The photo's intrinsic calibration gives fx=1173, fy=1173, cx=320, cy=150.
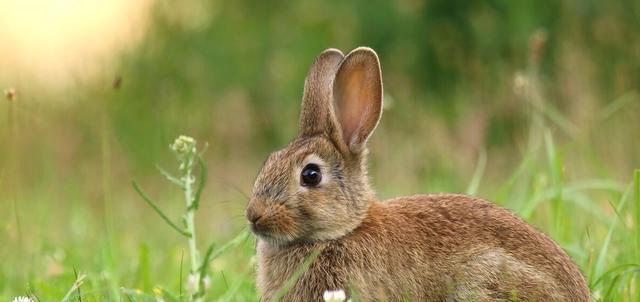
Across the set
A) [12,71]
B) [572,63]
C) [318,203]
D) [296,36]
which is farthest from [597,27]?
[318,203]

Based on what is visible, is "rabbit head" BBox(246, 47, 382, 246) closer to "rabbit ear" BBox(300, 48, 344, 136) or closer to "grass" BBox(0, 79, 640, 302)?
"rabbit ear" BBox(300, 48, 344, 136)

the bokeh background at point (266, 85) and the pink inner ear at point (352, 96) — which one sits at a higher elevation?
the pink inner ear at point (352, 96)

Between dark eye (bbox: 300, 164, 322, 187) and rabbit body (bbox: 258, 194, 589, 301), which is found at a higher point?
dark eye (bbox: 300, 164, 322, 187)

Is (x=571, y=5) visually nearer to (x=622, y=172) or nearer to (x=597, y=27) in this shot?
(x=597, y=27)

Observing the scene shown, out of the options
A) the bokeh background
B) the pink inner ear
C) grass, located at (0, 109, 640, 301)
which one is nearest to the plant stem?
grass, located at (0, 109, 640, 301)

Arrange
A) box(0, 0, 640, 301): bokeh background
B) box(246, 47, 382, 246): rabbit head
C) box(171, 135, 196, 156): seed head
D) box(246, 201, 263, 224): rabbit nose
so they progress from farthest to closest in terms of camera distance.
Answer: box(0, 0, 640, 301): bokeh background → box(246, 47, 382, 246): rabbit head → box(246, 201, 263, 224): rabbit nose → box(171, 135, 196, 156): seed head

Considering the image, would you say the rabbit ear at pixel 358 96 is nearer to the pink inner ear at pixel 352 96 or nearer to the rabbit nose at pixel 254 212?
the pink inner ear at pixel 352 96

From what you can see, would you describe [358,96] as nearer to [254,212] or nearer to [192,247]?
[254,212]

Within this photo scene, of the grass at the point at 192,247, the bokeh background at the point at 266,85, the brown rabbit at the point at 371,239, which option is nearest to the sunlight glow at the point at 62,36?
the bokeh background at the point at 266,85
